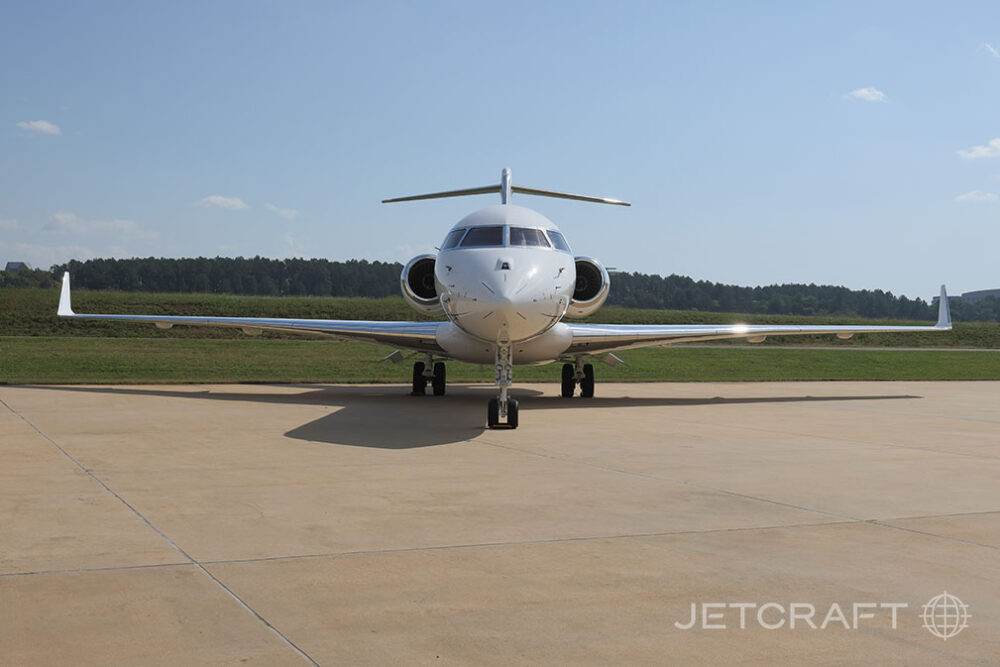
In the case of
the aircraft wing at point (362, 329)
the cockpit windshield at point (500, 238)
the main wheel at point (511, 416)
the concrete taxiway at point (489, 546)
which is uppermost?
the cockpit windshield at point (500, 238)

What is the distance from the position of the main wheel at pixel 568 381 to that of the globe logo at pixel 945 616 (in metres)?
15.2

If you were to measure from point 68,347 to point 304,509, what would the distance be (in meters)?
28.2

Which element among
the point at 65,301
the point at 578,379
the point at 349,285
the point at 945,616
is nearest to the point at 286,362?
the point at 65,301

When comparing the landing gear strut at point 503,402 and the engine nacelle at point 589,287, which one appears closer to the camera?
the landing gear strut at point 503,402

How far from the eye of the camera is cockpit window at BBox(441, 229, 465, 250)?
1462 centimetres

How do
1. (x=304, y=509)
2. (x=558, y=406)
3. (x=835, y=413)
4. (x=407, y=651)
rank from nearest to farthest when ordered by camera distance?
(x=407, y=651)
(x=304, y=509)
(x=835, y=413)
(x=558, y=406)

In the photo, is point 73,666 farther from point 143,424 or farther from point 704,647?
point 143,424

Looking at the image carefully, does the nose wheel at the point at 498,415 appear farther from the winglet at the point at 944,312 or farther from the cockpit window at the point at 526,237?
the winglet at the point at 944,312

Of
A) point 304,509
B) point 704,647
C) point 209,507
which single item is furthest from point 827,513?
point 209,507

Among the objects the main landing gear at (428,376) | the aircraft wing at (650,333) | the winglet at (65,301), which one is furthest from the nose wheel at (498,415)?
the winglet at (65,301)

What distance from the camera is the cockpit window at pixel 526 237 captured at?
1421 cm

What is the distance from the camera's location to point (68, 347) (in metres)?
32.0

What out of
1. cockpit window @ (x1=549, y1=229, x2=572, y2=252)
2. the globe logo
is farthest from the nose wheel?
the globe logo

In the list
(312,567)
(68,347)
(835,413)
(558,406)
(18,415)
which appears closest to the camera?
(312,567)
